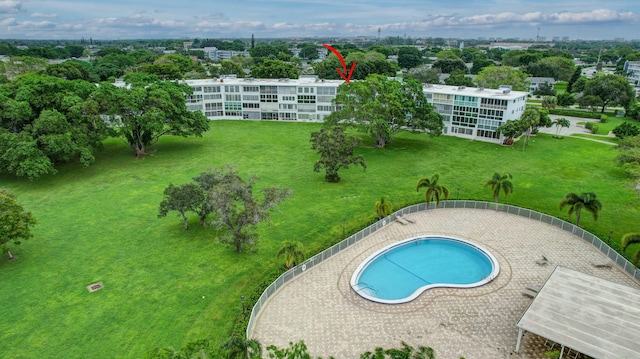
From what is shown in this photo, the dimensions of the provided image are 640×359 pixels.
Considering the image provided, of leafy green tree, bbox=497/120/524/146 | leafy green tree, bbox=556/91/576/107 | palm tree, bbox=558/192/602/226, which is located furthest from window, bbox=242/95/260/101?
leafy green tree, bbox=556/91/576/107

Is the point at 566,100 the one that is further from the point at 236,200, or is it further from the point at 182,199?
the point at 182,199

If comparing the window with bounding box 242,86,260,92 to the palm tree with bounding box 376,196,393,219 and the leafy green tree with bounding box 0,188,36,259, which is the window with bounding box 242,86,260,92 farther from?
the leafy green tree with bounding box 0,188,36,259

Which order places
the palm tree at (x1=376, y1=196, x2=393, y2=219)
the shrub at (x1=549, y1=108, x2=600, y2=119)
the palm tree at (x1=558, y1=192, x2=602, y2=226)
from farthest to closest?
the shrub at (x1=549, y1=108, x2=600, y2=119) → the palm tree at (x1=376, y1=196, x2=393, y2=219) → the palm tree at (x1=558, y1=192, x2=602, y2=226)

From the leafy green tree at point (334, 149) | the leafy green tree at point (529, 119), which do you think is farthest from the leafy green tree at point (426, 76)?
the leafy green tree at point (334, 149)

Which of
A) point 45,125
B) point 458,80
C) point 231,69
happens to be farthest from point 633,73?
point 45,125

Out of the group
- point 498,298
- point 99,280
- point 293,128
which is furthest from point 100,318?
point 293,128

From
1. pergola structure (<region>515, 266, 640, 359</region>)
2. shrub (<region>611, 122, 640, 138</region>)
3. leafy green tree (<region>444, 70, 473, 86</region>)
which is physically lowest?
pergola structure (<region>515, 266, 640, 359</region>)
